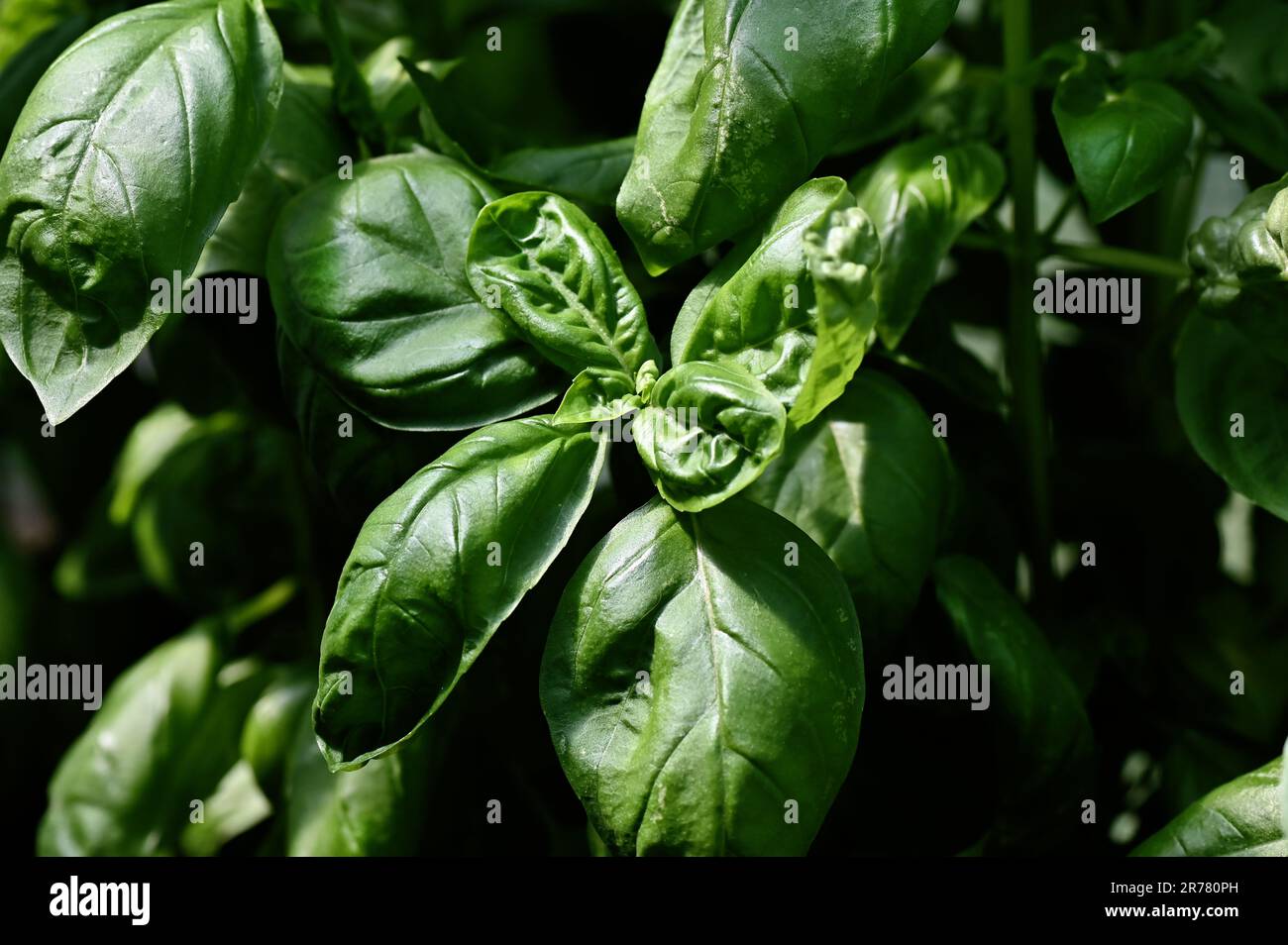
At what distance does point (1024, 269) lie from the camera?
2.19ft

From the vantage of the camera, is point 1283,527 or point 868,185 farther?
point 1283,527

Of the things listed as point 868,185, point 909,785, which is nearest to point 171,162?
point 868,185

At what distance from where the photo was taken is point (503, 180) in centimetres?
61

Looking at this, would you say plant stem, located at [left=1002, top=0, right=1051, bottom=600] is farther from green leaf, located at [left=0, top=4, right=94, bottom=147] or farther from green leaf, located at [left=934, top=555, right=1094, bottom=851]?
green leaf, located at [left=0, top=4, right=94, bottom=147]

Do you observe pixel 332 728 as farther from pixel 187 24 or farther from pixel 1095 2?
pixel 1095 2

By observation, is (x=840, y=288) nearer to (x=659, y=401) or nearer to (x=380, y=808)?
(x=659, y=401)

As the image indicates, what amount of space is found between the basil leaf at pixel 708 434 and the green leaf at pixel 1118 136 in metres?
0.20

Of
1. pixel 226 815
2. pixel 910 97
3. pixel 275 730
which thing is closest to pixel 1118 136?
pixel 910 97

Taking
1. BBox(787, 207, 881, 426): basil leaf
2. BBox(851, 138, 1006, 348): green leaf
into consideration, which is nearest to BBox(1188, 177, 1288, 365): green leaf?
BBox(851, 138, 1006, 348): green leaf

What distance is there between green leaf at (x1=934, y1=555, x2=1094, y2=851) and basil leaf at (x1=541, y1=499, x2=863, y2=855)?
102 millimetres

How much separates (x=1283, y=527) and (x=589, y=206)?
1.85ft

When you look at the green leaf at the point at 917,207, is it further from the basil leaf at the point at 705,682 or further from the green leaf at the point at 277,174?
the green leaf at the point at 277,174

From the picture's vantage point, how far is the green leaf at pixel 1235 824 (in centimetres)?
52

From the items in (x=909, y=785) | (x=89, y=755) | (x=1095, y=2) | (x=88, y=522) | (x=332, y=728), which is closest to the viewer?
(x=332, y=728)
